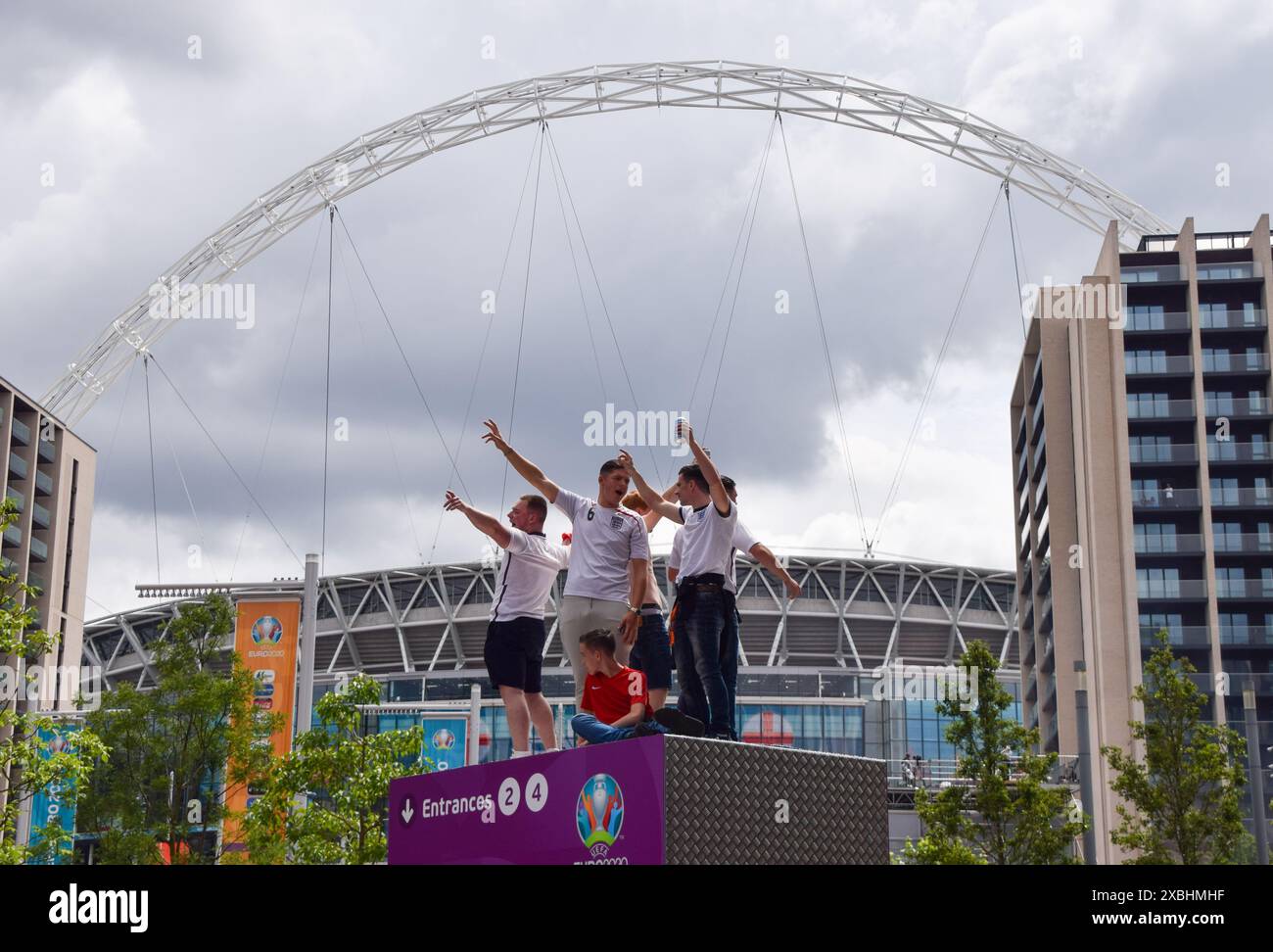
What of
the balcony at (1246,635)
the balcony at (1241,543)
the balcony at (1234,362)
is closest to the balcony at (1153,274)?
the balcony at (1234,362)

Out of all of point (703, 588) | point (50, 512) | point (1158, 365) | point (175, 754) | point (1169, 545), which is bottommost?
point (175, 754)

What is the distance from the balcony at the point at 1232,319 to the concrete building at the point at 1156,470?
0.23ft

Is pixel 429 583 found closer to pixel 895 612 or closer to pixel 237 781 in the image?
pixel 895 612

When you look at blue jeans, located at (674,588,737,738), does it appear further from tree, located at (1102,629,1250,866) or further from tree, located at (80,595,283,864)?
tree, located at (1102,629,1250,866)

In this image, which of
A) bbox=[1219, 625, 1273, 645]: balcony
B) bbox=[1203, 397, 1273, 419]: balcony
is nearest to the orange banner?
bbox=[1219, 625, 1273, 645]: balcony

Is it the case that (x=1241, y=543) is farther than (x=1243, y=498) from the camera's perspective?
No

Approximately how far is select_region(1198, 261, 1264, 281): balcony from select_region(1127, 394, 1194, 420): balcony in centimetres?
670

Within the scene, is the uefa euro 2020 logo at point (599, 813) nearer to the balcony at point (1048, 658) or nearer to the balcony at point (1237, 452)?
the balcony at point (1237, 452)

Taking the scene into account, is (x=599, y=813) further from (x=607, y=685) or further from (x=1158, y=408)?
(x=1158, y=408)

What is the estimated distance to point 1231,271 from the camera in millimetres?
74000

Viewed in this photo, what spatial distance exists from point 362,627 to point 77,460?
95.1 feet

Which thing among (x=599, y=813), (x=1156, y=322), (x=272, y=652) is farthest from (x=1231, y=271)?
(x=599, y=813)

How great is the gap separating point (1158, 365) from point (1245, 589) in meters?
11.7
